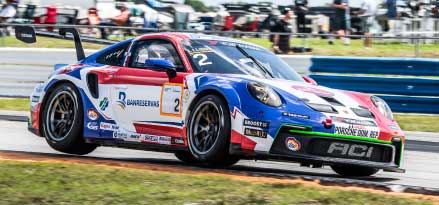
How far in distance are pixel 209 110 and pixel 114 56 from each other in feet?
5.47

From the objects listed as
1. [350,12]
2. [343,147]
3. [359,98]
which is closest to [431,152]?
[359,98]

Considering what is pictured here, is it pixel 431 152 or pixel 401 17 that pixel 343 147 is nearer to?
pixel 431 152

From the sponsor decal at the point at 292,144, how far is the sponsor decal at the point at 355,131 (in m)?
0.32

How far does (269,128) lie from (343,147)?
627 mm

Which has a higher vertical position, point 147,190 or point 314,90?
point 314,90

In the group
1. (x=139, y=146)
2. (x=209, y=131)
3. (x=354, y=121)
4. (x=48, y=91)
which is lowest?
(x=139, y=146)

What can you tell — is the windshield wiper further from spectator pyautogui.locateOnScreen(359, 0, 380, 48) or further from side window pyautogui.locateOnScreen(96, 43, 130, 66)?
spectator pyautogui.locateOnScreen(359, 0, 380, 48)

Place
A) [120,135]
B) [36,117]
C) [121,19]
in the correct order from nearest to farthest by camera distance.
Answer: [120,135] → [36,117] → [121,19]

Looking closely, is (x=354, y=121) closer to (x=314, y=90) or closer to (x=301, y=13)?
(x=314, y=90)

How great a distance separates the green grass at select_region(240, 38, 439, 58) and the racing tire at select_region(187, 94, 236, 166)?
875 centimetres

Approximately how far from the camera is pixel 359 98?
877 cm

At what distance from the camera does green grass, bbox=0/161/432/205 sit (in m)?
6.13

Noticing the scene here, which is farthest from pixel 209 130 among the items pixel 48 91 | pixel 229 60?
pixel 48 91

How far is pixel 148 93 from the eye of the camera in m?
8.92
